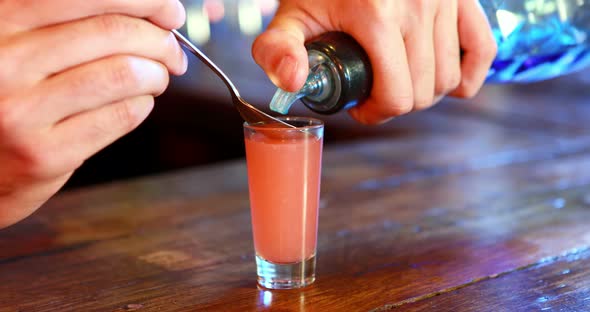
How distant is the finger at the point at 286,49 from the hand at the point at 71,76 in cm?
13

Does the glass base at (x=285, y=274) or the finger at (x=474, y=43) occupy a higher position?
the finger at (x=474, y=43)

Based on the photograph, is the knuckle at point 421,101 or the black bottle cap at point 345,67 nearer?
the black bottle cap at point 345,67

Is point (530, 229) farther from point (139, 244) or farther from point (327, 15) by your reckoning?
point (139, 244)

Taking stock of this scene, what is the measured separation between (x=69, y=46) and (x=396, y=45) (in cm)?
42

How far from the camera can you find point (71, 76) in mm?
670

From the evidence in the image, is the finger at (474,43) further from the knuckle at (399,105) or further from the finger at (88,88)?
the finger at (88,88)

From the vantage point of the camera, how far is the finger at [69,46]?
25.5 inches

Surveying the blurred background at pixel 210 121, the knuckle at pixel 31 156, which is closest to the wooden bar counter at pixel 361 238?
the knuckle at pixel 31 156

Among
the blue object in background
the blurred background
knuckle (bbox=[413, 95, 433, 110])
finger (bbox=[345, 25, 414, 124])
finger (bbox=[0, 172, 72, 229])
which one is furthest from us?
the blurred background

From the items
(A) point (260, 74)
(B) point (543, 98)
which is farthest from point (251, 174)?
(A) point (260, 74)

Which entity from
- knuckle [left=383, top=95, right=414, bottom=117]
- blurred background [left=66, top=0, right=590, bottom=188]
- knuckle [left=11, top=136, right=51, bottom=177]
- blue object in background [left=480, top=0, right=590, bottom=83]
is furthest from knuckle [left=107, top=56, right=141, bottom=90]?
blurred background [left=66, top=0, right=590, bottom=188]

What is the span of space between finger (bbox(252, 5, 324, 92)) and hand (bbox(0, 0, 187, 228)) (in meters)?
0.13

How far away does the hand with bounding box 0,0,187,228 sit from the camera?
2.14 feet

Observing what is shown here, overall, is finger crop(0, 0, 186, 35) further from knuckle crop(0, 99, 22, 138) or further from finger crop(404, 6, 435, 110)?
finger crop(404, 6, 435, 110)
